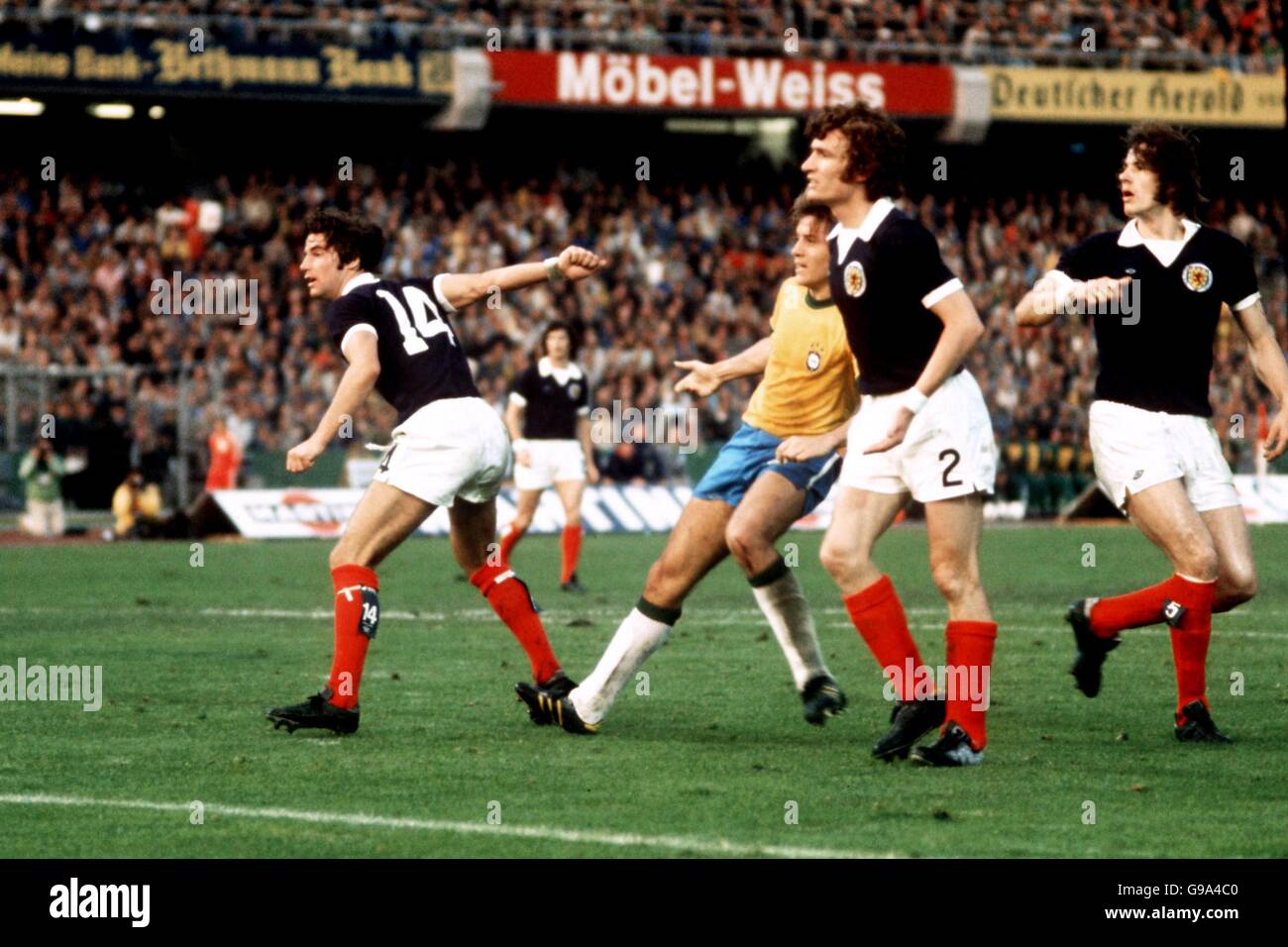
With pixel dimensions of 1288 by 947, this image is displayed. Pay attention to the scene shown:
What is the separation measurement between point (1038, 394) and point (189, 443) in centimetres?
1407

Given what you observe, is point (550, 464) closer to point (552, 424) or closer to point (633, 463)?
point (552, 424)

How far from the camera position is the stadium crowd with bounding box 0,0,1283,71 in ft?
106

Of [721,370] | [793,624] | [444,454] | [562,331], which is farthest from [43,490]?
[793,624]

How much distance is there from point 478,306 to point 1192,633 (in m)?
23.0

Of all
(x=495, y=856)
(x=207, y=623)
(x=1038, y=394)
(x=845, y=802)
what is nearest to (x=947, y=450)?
(x=845, y=802)

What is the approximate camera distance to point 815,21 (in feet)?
120

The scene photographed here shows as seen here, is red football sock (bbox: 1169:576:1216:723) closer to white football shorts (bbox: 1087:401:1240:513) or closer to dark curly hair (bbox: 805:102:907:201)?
white football shorts (bbox: 1087:401:1240:513)

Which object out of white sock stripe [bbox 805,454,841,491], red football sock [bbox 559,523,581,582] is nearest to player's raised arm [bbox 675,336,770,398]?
white sock stripe [bbox 805,454,841,491]

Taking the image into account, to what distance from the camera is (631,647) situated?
8508mm

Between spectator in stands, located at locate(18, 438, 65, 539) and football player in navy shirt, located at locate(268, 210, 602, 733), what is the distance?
17.3m

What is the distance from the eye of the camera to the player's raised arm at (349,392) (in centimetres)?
833

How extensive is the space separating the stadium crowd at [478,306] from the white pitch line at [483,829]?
20089 millimetres
